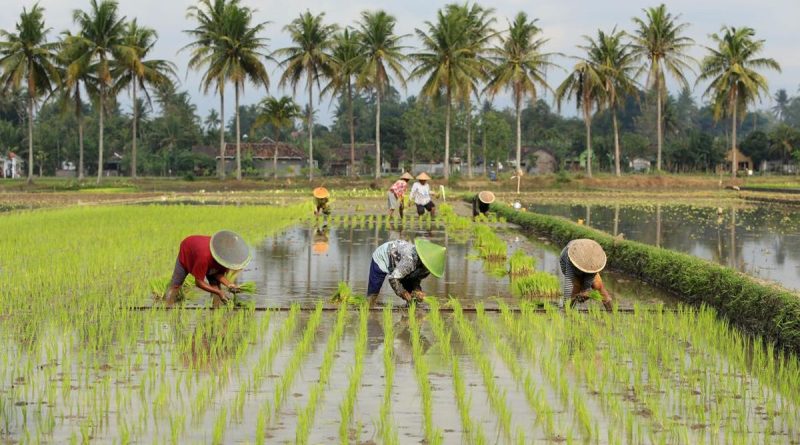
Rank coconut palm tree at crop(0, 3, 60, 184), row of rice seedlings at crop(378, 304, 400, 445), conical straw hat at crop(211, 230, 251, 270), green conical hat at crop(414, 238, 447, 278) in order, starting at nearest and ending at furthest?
1. row of rice seedlings at crop(378, 304, 400, 445)
2. green conical hat at crop(414, 238, 447, 278)
3. conical straw hat at crop(211, 230, 251, 270)
4. coconut palm tree at crop(0, 3, 60, 184)

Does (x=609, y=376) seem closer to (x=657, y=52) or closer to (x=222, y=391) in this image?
(x=222, y=391)

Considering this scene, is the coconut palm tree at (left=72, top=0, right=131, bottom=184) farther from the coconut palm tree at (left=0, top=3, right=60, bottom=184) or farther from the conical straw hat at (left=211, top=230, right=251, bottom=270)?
the conical straw hat at (left=211, top=230, right=251, bottom=270)

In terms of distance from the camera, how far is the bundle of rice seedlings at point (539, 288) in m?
9.54

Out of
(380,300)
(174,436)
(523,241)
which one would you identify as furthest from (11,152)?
(174,436)

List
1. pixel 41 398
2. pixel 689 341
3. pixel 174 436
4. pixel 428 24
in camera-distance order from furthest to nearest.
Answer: pixel 428 24, pixel 689 341, pixel 41 398, pixel 174 436

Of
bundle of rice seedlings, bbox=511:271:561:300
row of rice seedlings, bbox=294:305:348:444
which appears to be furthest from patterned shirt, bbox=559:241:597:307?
row of rice seedlings, bbox=294:305:348:444

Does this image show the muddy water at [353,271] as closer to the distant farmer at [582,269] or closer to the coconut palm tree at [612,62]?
the distant farmer at [582,269]

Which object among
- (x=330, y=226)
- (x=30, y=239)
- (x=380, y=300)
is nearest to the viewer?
(x=380, y=300)

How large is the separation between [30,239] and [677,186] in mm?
34673

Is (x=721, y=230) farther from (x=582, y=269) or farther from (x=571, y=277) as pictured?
Result: (x=582, y=269)

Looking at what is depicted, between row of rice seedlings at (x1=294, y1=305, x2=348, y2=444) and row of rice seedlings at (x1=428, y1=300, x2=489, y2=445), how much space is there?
2.36 feet

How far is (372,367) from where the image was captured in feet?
20.7

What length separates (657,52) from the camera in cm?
4519

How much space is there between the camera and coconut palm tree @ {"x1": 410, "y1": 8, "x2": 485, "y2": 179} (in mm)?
42625
